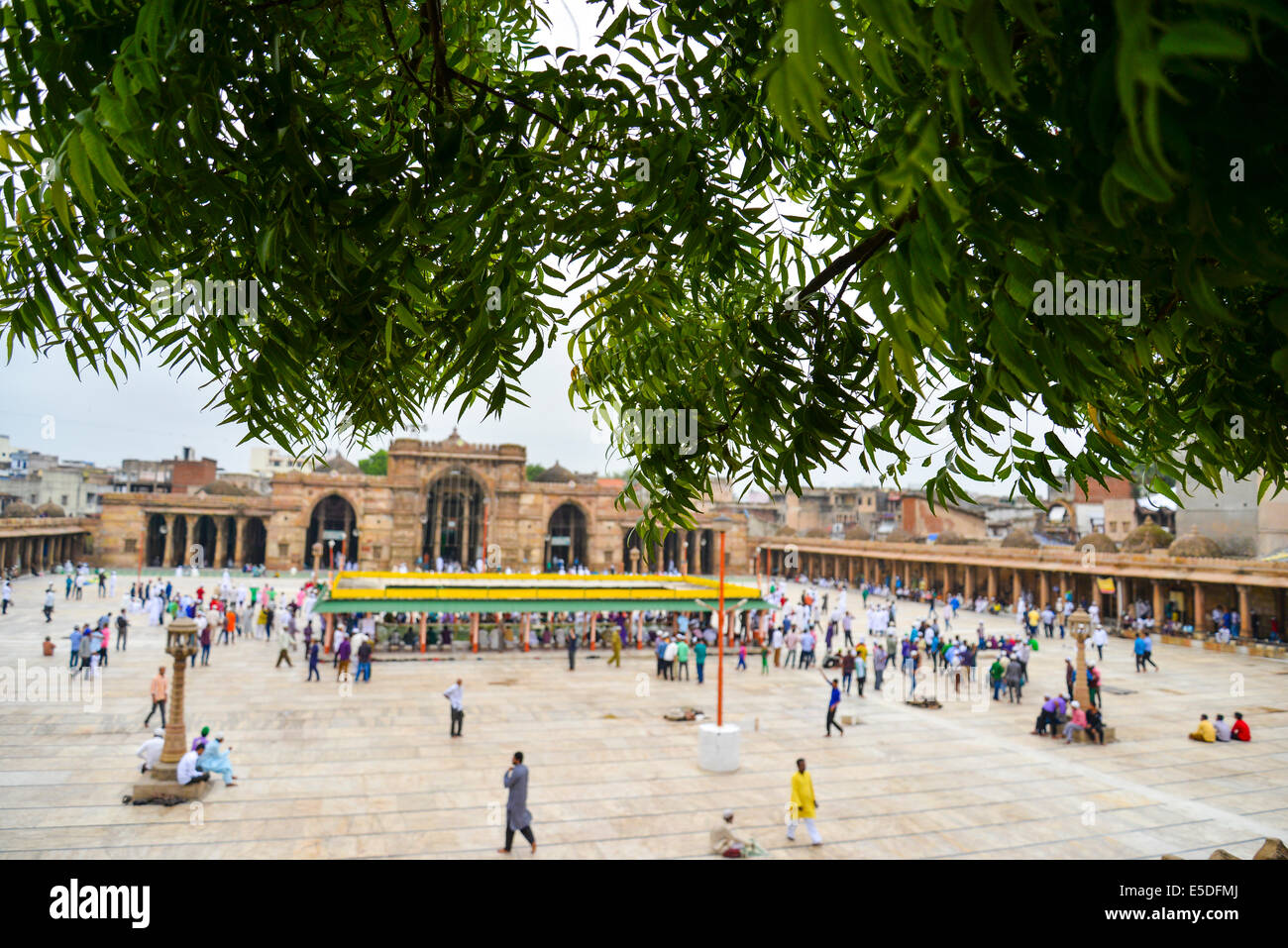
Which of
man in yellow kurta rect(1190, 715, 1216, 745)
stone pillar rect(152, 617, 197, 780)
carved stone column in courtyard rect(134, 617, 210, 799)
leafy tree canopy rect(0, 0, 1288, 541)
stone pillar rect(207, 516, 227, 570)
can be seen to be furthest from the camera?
stone pillar rect(207, 516, 227, 570)

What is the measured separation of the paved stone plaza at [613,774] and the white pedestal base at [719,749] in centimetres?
23

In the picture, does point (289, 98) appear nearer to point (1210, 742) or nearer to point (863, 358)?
point (863, 358)

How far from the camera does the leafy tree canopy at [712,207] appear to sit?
0.97 meters

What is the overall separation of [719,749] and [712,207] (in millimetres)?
11793

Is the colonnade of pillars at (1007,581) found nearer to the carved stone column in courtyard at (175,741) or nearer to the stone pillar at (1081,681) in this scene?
the stone pillar at (1081,681)

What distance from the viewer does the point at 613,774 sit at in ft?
40.9

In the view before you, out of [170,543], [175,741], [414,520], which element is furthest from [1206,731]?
[170,543]

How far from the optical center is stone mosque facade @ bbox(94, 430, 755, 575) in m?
57.0

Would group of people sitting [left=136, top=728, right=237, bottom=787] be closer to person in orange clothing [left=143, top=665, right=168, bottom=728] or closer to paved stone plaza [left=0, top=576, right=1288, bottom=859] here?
paved stone plaza [left=0, top=576, right=1288, bottom=859]

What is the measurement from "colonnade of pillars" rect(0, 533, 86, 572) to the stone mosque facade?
11.3 feet

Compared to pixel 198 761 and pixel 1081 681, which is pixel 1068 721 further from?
pixel 198 761

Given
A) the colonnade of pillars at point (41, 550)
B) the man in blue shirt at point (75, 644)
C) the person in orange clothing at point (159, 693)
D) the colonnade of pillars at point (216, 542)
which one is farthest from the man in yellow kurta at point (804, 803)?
the colonnade of pillars at point (216, 542)

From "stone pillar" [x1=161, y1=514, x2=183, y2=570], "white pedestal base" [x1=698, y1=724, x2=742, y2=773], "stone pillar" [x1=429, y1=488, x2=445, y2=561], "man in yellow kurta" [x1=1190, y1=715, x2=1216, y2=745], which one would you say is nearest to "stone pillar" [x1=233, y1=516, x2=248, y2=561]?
"stone pillar" [x1=161, y1=514, x2=183, y2=570]

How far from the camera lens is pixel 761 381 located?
229cm
